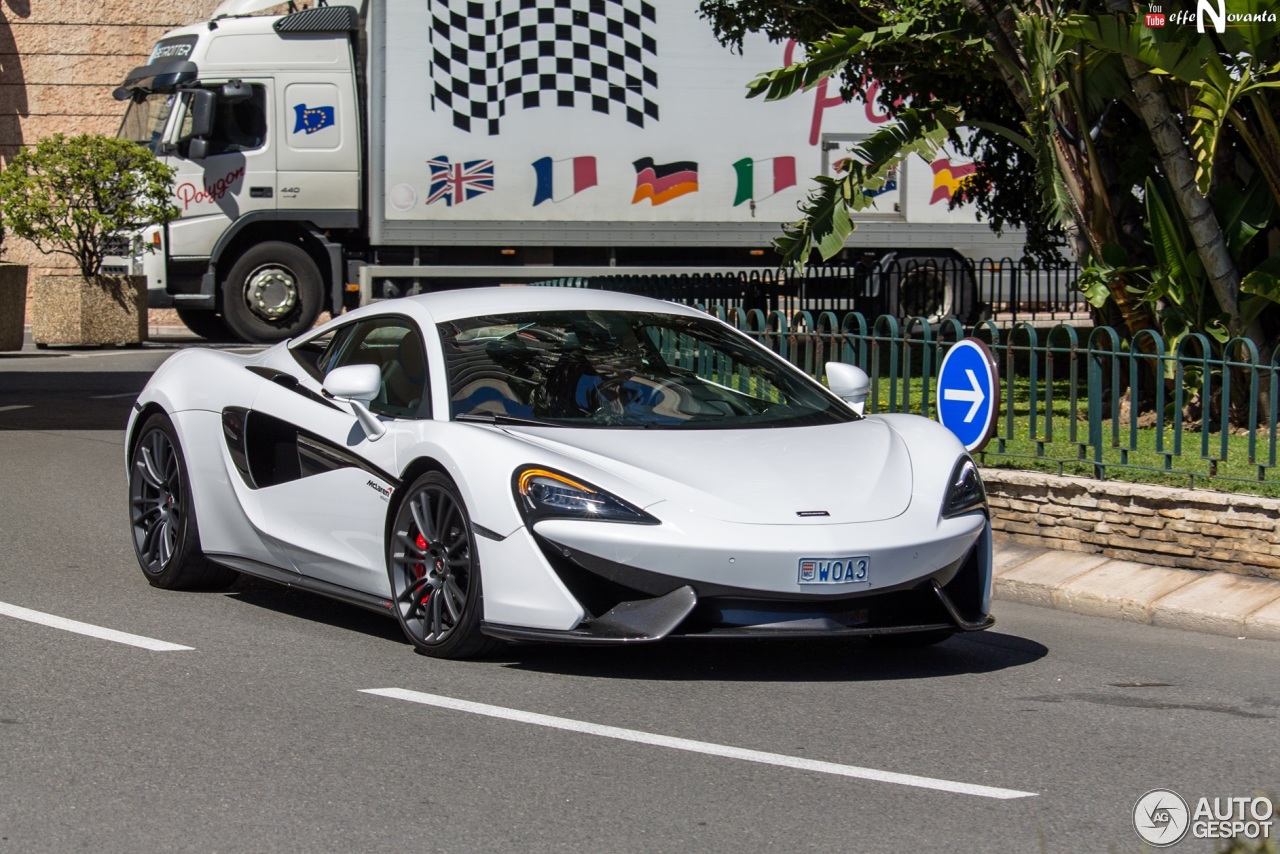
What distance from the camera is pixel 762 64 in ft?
74.4

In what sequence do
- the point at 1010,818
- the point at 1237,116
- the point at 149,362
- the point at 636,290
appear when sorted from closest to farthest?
the point at 1010,818
the point at 1237,116
the point at 636,290
the point at 149,362

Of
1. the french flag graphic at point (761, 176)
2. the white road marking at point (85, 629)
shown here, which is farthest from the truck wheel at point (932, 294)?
the white road marking at point (85, 629)

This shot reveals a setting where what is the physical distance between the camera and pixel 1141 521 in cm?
822

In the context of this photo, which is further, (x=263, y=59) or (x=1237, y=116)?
(x=263, y=59)

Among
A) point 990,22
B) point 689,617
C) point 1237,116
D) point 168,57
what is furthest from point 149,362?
point 689,617

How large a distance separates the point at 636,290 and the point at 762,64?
29.3 feet

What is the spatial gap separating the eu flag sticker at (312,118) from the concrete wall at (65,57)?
23.2 ft

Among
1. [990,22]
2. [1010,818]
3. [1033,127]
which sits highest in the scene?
[990,22]

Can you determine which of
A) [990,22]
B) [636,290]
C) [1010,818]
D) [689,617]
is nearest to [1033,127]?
[990,22]

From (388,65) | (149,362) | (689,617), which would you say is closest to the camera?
(689,617)

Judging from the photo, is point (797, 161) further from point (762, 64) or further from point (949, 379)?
point (949, 379)

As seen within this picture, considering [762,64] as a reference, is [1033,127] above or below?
below

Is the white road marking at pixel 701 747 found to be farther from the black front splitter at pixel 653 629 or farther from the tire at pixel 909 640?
the tire at pixel 909 640

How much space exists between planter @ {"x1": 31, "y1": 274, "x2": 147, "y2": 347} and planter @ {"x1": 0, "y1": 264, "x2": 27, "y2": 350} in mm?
310
